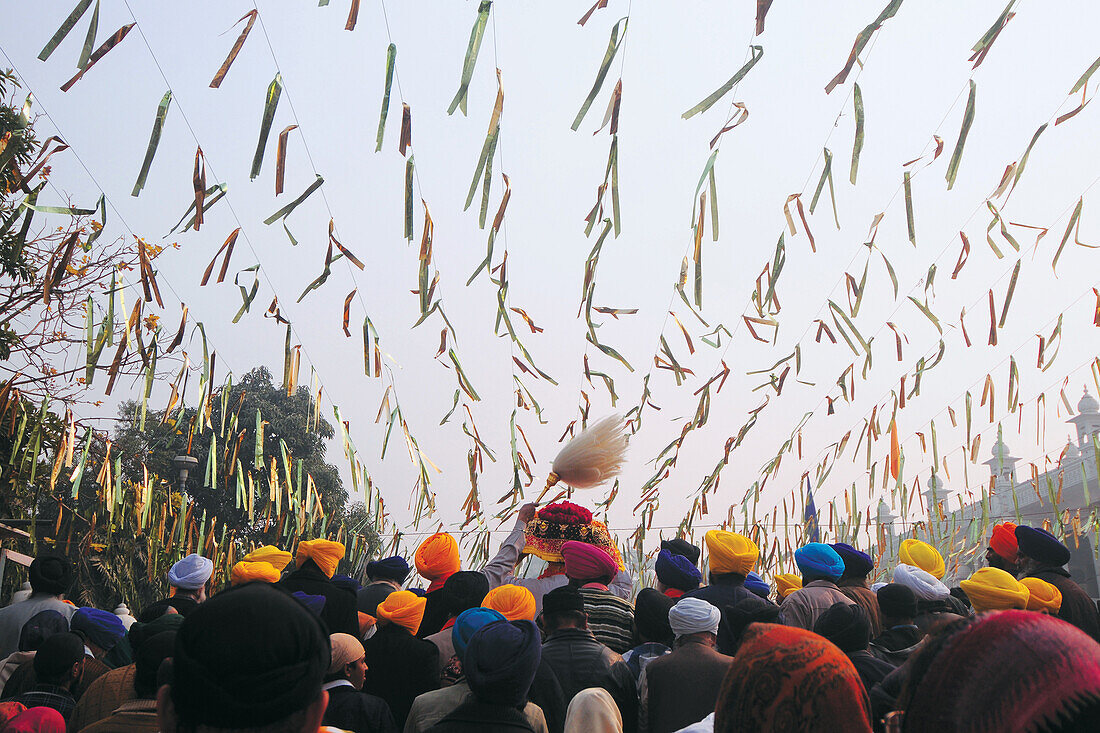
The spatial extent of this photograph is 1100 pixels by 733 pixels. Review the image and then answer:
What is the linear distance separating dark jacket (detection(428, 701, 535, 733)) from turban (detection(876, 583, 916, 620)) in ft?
7.59

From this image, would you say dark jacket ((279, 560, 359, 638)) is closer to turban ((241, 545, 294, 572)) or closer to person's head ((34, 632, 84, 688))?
turban ((241, 545, 294, 572))

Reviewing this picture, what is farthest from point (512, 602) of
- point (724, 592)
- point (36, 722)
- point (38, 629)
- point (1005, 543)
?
point (1005, 543)

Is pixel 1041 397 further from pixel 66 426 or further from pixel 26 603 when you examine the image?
pixel 66 426

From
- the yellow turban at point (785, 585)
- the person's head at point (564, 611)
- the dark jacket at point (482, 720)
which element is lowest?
the yellow turban at point (785, 585)

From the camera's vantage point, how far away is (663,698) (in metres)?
3.73

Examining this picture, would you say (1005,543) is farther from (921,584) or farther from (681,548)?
(681,548)

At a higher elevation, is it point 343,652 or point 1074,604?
point 343,652

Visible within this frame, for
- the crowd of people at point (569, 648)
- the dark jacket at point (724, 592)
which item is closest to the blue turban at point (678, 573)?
the crowd of people at point (569, 648)

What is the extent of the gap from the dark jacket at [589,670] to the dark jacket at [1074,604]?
8.83 ft

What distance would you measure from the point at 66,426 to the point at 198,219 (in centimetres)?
542

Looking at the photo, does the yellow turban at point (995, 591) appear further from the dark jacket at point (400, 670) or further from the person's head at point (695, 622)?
the dark jacket at point (400, 670)

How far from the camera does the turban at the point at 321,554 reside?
17.1ft

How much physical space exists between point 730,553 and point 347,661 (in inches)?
87.9

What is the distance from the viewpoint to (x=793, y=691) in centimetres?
136
